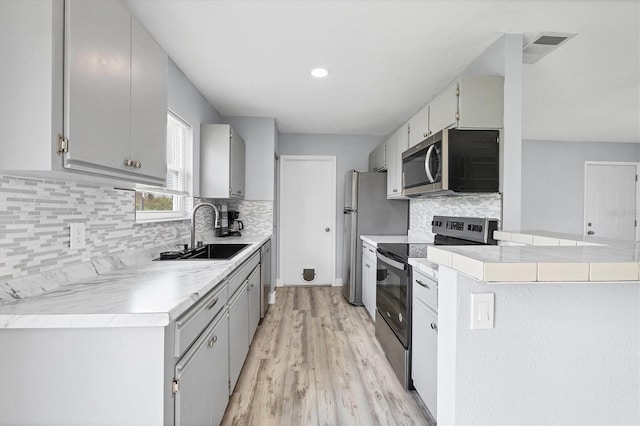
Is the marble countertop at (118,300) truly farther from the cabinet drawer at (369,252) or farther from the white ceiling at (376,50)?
the cabinet drawer at (369,252)

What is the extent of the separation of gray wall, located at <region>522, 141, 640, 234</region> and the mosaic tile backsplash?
5.58m

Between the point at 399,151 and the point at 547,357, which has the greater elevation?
the point at 399,151

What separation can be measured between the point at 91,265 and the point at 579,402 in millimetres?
2017

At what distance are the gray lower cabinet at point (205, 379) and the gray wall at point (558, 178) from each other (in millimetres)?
5234

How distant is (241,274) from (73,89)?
1442mm

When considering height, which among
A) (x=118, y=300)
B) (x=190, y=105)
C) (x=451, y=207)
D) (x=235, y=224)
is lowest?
(x=118, y=300)

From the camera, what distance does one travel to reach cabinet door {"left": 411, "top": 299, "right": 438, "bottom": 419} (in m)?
1.70

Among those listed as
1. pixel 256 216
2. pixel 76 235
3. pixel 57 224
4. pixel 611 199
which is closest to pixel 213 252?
pixel 256 216

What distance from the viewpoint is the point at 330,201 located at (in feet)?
16.0

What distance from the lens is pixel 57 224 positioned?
1385 millimetres

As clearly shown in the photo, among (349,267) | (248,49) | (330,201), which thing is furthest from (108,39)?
(330,201)

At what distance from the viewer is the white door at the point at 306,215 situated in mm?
4852

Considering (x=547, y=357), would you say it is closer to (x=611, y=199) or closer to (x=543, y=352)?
(x=543, y=352)

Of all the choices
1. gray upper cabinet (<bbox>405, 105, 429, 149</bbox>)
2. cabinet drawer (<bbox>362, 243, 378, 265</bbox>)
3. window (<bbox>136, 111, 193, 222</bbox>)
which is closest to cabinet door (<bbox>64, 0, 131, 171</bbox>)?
window (<bbox>136, 111, 193, 222</bbox>)
